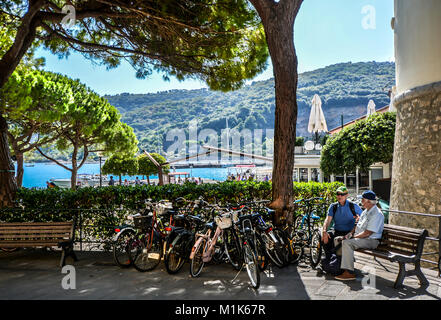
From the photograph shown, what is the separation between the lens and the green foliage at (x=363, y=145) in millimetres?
13969

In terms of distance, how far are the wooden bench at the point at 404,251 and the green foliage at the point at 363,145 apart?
9614mm

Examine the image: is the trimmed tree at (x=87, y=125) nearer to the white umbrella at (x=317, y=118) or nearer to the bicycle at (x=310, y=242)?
the white umbrella at (x=317, y=118)

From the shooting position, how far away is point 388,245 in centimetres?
508

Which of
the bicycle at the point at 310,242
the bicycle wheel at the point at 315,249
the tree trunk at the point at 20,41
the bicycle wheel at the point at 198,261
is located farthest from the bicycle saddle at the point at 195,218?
the tree trunk at the point at 20,41

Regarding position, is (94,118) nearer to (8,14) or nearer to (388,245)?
(8,14)

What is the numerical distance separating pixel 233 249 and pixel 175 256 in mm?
938

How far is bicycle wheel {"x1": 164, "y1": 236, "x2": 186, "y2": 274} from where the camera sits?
5180 millimetres

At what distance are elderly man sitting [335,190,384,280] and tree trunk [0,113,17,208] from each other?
6.80 m

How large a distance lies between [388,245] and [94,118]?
17903 millimetres

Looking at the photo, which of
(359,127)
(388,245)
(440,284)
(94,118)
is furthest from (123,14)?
(94,118)

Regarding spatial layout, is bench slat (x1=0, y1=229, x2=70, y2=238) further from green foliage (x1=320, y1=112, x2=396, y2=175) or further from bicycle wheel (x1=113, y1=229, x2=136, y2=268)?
green foliage (x1=320, y1=112, x2=396, y2=175)

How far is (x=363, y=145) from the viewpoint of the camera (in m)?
13.9

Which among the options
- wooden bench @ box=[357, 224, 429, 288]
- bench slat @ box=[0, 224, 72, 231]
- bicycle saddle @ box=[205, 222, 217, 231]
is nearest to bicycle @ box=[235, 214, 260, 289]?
bicycle saddle @ box=[205, 222, 217, 231]

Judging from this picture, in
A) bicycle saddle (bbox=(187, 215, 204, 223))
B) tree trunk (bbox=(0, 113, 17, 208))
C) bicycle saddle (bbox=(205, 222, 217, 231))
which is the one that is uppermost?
tree trunk (bbox=(0, 113, 17, 208))
